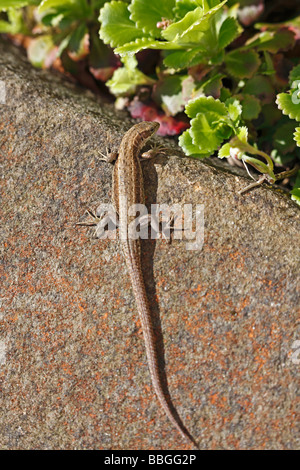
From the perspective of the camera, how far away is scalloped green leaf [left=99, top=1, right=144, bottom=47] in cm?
336

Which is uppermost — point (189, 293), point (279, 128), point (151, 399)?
point (279, 128)

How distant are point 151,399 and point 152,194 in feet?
4.43

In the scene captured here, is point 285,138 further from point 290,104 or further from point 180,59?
point 180,59

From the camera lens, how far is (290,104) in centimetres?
305

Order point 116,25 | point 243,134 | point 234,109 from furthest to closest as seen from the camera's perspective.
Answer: point 116,25 → point 234,109 → point 243,134

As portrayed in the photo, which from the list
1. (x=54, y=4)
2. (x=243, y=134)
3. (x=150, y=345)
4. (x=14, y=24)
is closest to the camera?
(x=150, y=345)

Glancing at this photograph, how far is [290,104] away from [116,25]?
1.43m

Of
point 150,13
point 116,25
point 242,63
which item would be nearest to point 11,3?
point 116,25

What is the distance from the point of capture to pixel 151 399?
279 cm

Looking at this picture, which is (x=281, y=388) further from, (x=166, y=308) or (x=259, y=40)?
(x=259, y=40)

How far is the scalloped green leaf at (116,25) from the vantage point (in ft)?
11.0

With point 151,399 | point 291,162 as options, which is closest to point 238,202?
point 291,162

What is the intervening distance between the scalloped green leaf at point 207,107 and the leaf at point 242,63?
0.47 metres

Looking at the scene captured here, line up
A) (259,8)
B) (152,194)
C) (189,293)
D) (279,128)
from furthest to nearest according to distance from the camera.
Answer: (259,8) → (279,128) → (152,194) → (189,293)
